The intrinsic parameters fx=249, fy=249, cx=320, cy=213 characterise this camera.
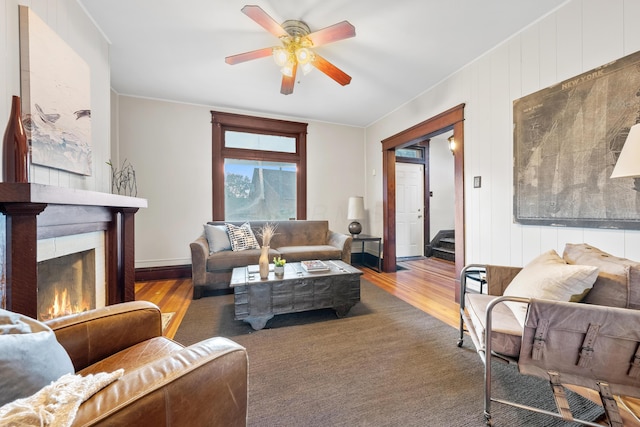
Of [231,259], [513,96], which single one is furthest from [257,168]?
[513,96]

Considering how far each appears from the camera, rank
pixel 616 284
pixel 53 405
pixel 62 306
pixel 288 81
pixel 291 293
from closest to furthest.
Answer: pixel 53 405 → pixel 616 284 → pixel 62 306 → pixel 291 293 → pixel 288 81

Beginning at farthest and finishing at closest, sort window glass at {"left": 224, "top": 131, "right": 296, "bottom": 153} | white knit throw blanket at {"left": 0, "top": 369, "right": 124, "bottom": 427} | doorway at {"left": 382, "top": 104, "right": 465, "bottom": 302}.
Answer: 1. window glass at {"left": 224, "top": 131, "right": 296, "bottom": 153}
2. doorway at {"left": 382, "top": 104, "right": 465, "bottom": 302}
3. white knit throw blanket at {"left": 0, "top": 369, "right": 124, "bottom": 427}

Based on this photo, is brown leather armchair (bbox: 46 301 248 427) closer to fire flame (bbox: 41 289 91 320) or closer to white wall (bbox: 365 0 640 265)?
fire flame (bbox: 41 289 91 320)

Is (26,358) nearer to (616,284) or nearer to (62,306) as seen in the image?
(62,306)

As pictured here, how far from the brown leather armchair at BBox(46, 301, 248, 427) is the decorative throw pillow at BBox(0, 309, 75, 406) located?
0.47 ft


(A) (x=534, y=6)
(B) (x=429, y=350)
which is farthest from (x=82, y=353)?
(A) (x=534, y=6)

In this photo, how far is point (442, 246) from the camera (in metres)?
5.14

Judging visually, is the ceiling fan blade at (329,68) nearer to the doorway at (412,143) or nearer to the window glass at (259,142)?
the doorway at (412,143)

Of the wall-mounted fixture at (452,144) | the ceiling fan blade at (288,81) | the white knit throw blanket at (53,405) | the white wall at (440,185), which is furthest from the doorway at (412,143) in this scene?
the white knit throw blanket at (53,405)

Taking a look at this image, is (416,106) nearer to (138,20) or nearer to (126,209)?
(138,20)

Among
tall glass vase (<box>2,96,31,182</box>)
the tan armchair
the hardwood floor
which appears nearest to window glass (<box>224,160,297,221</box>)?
the hardwood floor

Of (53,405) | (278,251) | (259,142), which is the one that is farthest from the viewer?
(259,142)

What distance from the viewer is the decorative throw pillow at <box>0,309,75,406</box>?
537mm

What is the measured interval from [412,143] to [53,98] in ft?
12.0
